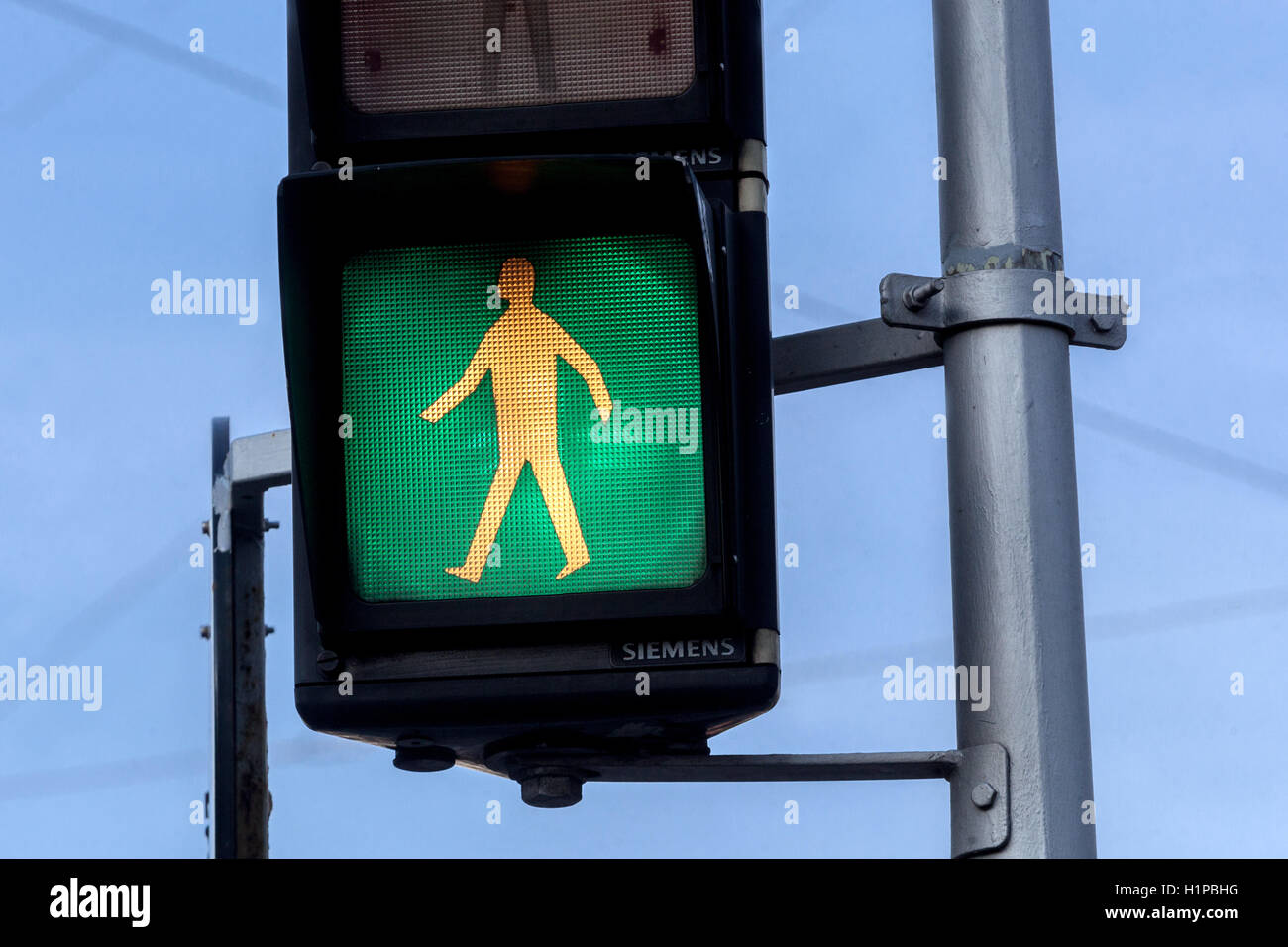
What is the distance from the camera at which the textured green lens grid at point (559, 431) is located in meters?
3.17

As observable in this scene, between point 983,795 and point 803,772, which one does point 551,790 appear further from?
point 983,795

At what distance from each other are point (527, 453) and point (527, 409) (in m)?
0.06

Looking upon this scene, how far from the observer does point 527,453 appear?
3195 millimetres

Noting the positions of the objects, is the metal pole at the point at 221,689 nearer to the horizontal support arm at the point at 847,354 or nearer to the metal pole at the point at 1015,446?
the horizontal support arm at the point at 847,354

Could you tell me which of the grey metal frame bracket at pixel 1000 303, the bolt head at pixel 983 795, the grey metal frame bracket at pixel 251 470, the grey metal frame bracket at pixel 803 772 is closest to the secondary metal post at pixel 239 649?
the grey metal frame bracket at pixel 251 470

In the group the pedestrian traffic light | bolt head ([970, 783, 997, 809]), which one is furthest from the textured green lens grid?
bolt head ([970, 783, 997, 809])

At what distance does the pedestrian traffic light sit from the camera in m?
3.16

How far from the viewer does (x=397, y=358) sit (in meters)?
3.26

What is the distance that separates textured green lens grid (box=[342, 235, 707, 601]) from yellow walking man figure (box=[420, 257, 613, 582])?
1cm

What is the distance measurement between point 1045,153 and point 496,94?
0.83 metres

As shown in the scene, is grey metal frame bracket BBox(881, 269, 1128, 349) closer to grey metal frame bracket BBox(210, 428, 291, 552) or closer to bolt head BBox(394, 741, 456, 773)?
bolt head BBox(394, 741, 456, 773)

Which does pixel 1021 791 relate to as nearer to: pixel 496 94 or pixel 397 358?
pixel 397 358

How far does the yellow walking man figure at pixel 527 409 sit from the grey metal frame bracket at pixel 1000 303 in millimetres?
519
